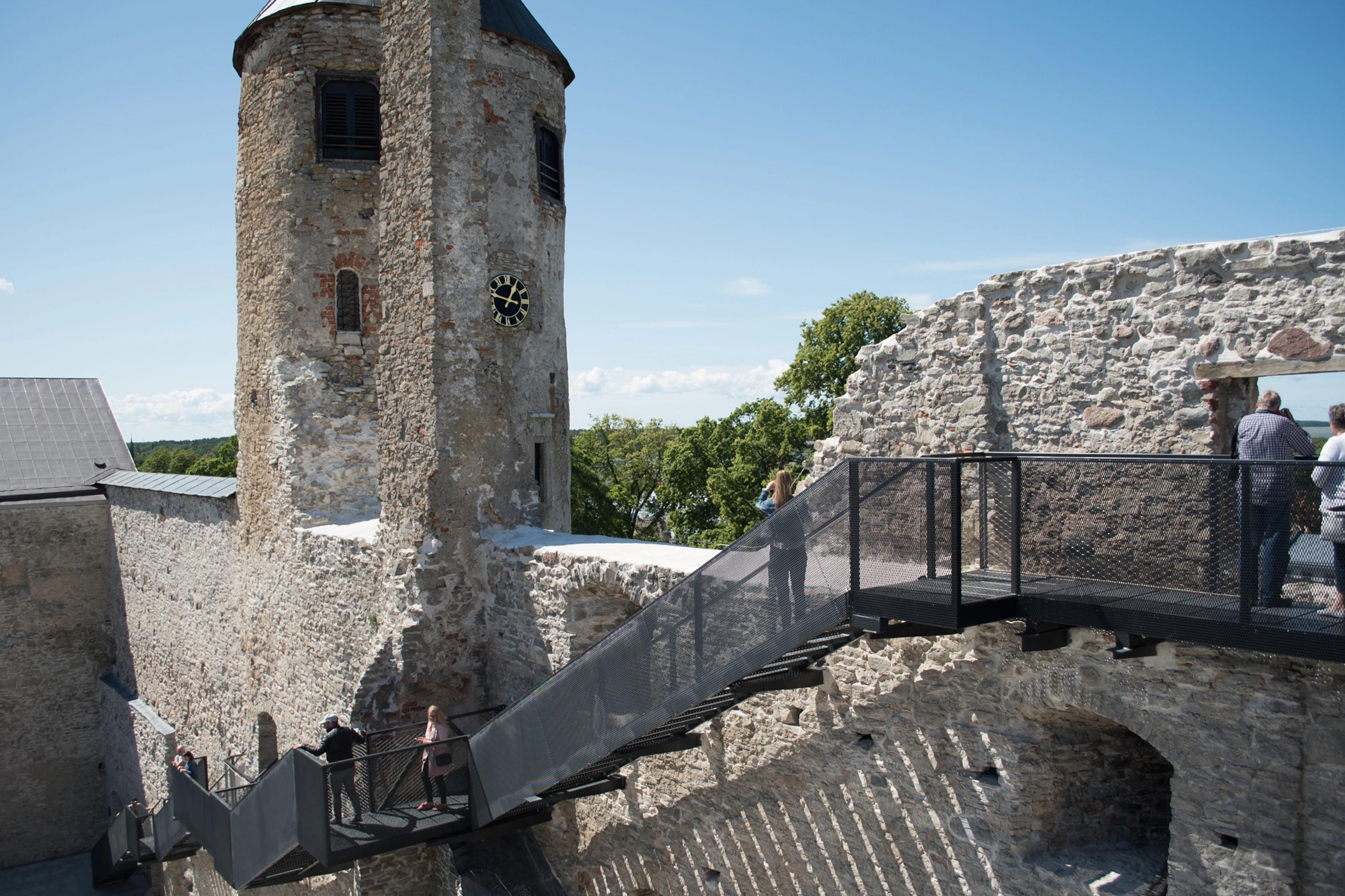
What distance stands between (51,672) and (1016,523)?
2275 centimetres

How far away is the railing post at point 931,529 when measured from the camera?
475 cm

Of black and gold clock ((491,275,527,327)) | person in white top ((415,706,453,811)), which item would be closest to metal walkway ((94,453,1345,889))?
person in white top ((415,706,453,811))

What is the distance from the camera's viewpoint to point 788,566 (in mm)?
5285

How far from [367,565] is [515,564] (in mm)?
2446

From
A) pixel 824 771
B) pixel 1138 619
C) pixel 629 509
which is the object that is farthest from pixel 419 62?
pixel 629 509

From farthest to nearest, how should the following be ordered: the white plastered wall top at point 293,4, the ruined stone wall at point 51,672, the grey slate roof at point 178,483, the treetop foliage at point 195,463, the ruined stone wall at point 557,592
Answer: the treetop foliage at point 195,463
the ruined stone wall at point 51,672
the grey slate roof at point 178,483
the white plastered wall top at point 293,4
the ruined stone wall at point 557,592

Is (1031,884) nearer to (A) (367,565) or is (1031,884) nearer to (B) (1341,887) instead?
(B) (1341,887)

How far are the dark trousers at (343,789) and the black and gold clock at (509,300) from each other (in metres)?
4.97

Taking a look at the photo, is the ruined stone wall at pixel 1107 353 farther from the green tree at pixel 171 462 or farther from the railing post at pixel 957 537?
the green tree at pixel 171 462

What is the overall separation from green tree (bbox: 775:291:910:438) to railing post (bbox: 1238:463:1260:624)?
66.7 feet

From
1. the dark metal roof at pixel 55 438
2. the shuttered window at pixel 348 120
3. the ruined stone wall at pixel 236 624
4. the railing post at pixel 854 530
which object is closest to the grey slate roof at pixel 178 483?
the ruined stone wall at pixel 236 624

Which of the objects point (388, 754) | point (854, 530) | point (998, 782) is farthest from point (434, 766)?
point (854, 530)

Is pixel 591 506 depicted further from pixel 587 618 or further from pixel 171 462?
pixel 171 462

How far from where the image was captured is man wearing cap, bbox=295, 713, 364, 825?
7.68 meters
